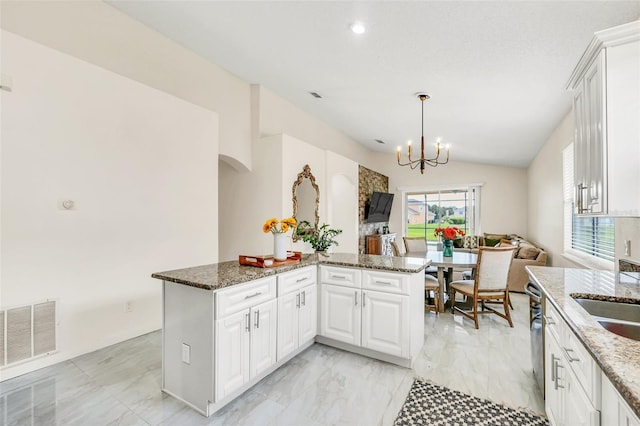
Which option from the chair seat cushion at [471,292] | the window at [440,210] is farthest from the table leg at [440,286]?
the window at [440,210]

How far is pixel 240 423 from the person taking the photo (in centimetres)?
190

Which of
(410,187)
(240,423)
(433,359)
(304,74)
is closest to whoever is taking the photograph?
(240,423)

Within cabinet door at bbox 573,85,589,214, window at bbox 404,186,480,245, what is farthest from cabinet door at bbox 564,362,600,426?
window at bbox 404,186,480,245

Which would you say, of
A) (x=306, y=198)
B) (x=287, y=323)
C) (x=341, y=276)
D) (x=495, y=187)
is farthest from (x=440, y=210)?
(x=287, y=323)

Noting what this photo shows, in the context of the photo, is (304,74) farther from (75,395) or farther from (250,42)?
(75,395)

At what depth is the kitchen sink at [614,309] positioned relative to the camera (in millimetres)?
1557

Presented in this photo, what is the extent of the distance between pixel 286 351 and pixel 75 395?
1570 mm

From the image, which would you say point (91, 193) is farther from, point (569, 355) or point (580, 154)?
point (580, 154)

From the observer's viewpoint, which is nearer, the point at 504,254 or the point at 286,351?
the point at 286,351

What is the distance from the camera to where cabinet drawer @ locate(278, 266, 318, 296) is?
2.51 m

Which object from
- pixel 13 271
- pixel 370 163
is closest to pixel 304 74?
pixel 13 271

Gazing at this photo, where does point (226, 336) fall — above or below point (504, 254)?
below

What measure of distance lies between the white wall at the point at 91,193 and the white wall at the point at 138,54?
14.0 inches

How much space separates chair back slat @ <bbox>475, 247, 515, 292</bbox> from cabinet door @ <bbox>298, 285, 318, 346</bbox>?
2.04 meters
